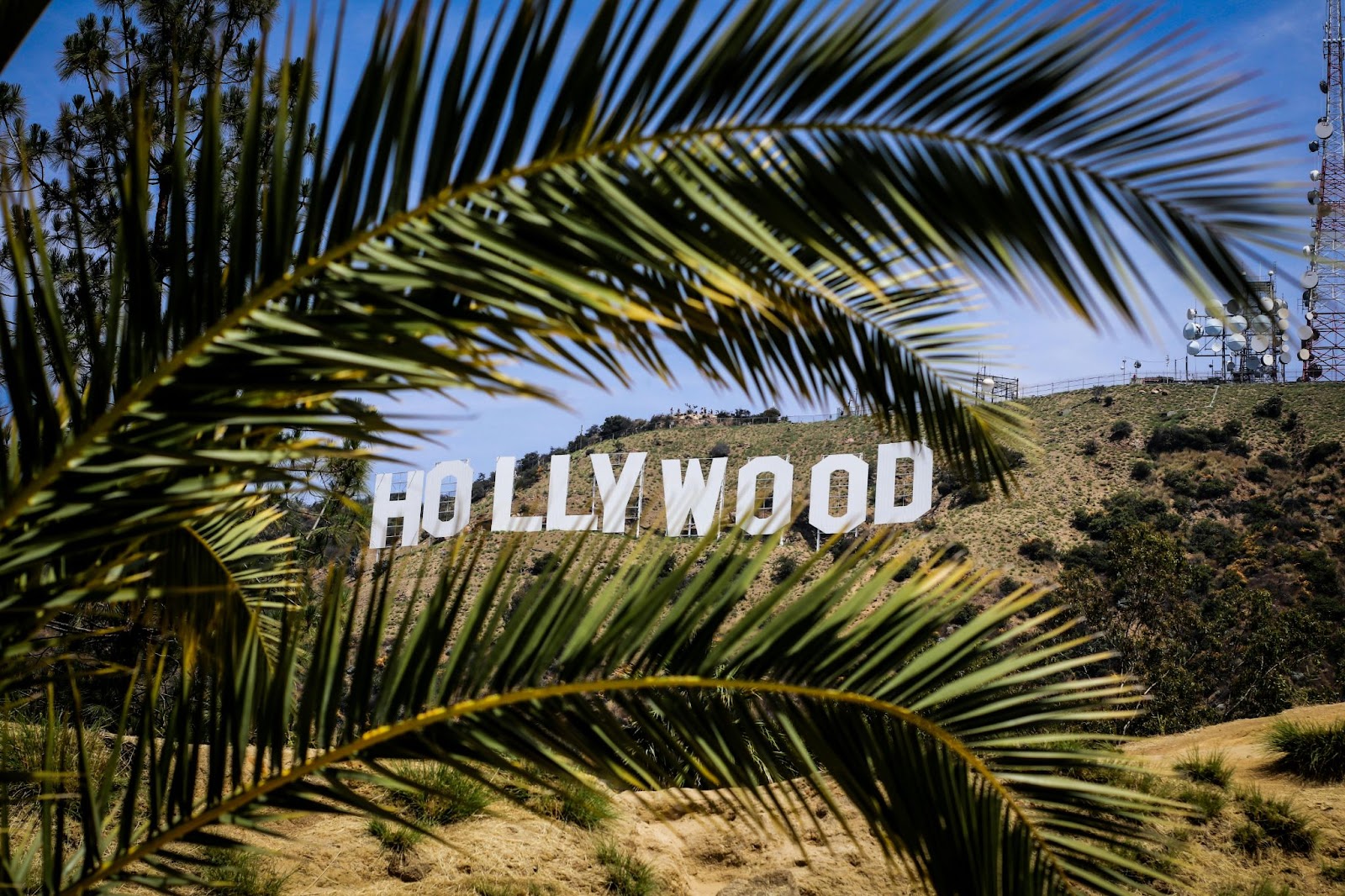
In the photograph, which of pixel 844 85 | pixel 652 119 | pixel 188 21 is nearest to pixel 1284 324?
pixel 844 85

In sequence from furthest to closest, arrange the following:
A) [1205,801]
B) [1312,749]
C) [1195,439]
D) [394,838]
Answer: [1195,439] < [1312,749] < [1205,801] < [394,838]

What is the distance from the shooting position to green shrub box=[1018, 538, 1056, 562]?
38.8 meters

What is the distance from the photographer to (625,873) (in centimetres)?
654

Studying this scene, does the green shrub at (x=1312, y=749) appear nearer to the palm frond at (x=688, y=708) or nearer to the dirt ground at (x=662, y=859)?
the dirt ground at (x=662, y=859)

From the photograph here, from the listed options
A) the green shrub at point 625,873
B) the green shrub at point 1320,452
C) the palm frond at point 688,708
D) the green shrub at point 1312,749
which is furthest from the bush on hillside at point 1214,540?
the palm frond at point 688,708

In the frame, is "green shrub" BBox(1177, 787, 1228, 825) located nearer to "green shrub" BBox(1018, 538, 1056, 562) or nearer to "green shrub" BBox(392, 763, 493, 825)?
"green shrub" BBox(392, 763, 493, 825)

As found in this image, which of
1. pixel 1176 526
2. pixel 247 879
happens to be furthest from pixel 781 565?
pixel 247 879

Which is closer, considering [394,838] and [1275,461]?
[394,838]

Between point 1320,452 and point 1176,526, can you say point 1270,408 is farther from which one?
point 1176,526

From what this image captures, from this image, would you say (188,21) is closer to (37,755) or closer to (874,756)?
(37,755)

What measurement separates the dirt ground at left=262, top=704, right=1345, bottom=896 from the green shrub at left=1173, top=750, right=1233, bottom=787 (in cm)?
11

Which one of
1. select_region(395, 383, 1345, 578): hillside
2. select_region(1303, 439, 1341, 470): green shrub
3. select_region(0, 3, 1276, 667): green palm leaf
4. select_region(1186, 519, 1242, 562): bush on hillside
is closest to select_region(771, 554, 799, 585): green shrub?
select_region(395, 383, 1345, 578): hillside

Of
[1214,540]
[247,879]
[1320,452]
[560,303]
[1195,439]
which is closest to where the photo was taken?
[560,303]

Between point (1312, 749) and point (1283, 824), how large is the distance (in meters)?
1.30
